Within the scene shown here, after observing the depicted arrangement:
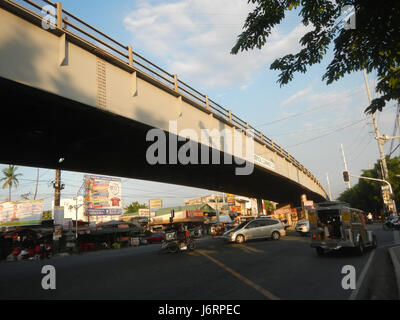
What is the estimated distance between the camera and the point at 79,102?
9.25 meters

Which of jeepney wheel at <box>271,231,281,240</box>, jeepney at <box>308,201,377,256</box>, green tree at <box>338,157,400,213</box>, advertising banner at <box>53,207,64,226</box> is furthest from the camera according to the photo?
green tree at <box>338,157,400,213</box>

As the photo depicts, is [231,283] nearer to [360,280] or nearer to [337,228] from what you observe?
[360,280]

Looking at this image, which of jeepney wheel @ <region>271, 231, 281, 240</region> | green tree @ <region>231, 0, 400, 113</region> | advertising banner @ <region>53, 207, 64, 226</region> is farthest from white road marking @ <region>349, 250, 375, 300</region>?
advertising banner @ <region>53, 207, 64, 226</region>

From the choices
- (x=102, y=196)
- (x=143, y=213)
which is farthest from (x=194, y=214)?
(x=102, y=196)

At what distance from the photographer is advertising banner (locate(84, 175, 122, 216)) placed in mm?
41938

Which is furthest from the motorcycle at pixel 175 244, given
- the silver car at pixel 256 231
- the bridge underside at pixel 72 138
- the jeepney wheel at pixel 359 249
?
the jeepney wheel at pixel 359 249

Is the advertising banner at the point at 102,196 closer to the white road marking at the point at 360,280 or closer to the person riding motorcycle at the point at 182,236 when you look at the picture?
the person riding motorcycle at the point at 182,236

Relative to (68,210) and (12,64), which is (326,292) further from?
(68,210)

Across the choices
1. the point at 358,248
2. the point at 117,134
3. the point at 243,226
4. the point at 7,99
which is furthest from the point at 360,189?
the point at 7,99

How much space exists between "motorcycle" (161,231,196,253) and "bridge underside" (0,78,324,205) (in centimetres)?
498

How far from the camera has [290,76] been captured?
6.98 m

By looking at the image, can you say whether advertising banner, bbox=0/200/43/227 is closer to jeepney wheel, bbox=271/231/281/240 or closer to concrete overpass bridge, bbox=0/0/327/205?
concrete overpass bridge, bbox=0/0/327/205

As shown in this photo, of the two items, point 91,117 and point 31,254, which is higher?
point 91,117

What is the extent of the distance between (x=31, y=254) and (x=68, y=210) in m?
42.0
